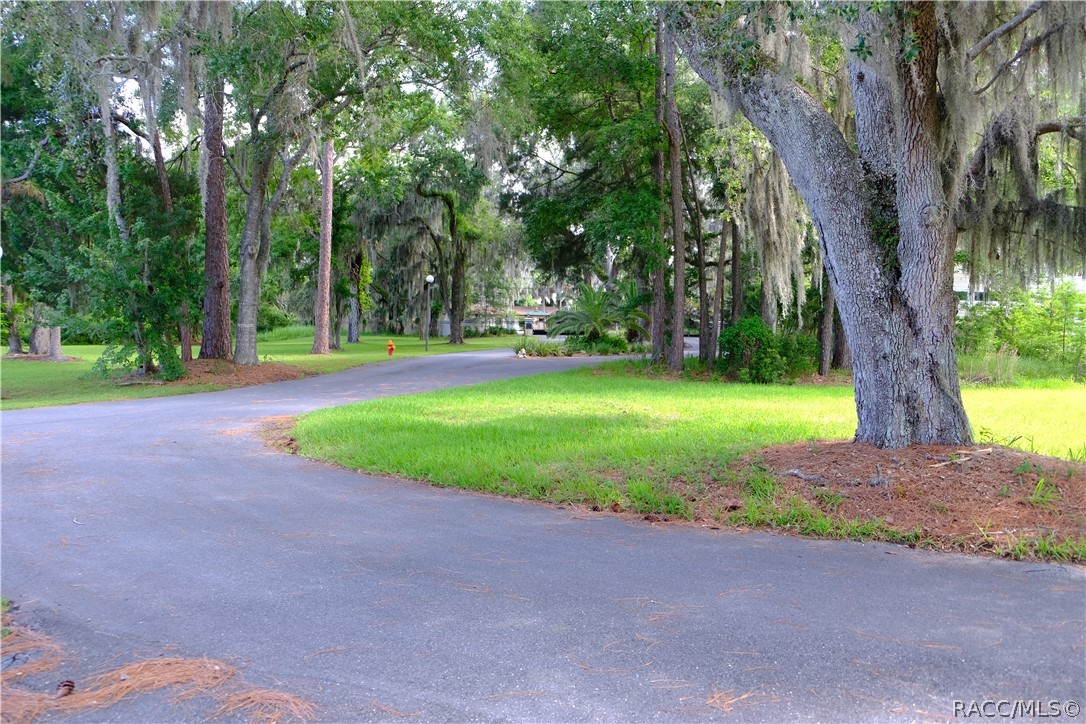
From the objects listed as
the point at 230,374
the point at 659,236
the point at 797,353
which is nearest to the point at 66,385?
the point at 230,374

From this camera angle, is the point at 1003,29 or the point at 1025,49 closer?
the point at 1003,29

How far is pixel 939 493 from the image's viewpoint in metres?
5.87

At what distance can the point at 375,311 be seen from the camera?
56.7m

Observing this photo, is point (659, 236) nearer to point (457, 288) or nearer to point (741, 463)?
point (741, 463)

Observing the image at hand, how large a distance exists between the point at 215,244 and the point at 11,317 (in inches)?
437

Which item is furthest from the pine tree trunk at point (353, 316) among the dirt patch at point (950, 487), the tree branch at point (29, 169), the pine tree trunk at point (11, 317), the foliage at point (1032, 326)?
the dirt patch at point (950, 487)

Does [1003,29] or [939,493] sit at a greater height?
[1003,29]

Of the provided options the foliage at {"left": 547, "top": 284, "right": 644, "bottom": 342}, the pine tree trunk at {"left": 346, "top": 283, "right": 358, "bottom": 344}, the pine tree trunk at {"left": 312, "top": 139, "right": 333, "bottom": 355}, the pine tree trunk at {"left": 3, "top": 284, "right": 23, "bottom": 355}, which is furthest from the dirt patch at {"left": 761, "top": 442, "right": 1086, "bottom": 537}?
the pine tree trunk at {"left": 346, "top": 283, "right": 358, "bottom": 344}

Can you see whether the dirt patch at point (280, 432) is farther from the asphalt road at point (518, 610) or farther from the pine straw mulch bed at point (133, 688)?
the pine straw mulch bed at point (133, 688)

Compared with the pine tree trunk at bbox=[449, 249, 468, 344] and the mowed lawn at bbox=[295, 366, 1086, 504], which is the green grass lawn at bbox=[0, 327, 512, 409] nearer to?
the mowed lawn at bbox=[295, 366, 1086, 504]

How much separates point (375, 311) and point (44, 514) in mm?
51536

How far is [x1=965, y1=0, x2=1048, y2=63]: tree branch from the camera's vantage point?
6.01 m

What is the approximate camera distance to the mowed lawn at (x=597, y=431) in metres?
7.29

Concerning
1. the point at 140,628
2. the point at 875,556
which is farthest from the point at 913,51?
the point at 140,628
